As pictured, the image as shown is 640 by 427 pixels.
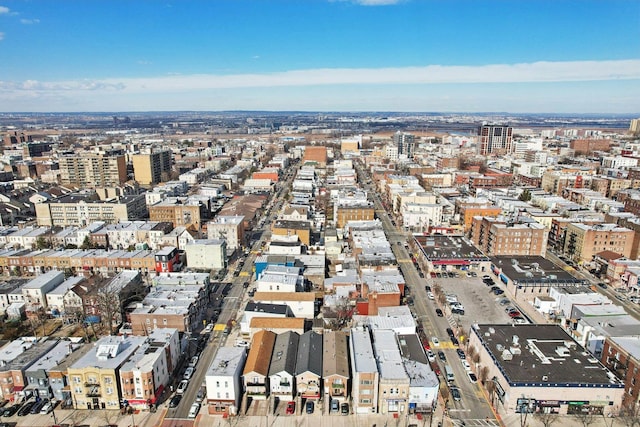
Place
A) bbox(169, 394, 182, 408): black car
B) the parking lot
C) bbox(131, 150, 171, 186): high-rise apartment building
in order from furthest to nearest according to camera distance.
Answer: bbox(131, 150, 171, 186): high-rise apartment building < the parking lot < bbox(169, 394, 182, 408): black car

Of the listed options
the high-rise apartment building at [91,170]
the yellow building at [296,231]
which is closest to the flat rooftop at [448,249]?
the yellow building at [296,231]

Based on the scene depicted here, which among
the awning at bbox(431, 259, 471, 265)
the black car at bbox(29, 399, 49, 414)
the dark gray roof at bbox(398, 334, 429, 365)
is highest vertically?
the dark gray roof at bbox(398, 334, 429, 365)

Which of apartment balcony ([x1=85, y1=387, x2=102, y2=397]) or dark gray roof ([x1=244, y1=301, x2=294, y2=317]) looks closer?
apartment balcony ([x1=85, y1=387, x2=102, y2=397])

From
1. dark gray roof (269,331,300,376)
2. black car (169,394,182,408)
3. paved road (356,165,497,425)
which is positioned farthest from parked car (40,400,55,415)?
paved road (356,165,497,425)

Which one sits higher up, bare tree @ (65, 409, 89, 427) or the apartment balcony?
the apartment balcony

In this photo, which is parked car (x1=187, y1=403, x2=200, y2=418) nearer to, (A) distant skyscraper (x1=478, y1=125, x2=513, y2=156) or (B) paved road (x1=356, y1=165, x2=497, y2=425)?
(B) paved road (x1=356, y1=165, x2=497, y2=425)

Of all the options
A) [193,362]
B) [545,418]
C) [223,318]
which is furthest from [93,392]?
[545,418]

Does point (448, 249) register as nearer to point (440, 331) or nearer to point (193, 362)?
point (440, 331)
